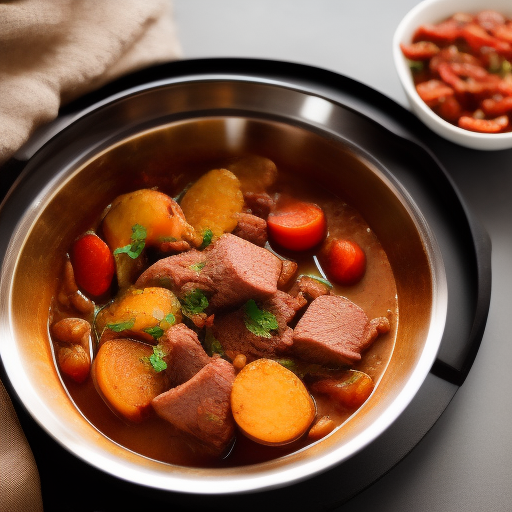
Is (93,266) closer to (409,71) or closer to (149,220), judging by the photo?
(149,220)

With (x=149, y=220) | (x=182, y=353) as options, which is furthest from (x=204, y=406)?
(x=149, y=220)

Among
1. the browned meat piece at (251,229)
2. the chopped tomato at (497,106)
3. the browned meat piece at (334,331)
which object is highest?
the chopped tomato at (497,106)

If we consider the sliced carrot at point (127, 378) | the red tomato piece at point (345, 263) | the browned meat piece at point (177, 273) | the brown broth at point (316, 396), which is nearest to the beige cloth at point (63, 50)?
the brown broth at point (316, 396)

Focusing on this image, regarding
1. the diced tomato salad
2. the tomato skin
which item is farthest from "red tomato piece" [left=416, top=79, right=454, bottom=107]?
the tomato skin

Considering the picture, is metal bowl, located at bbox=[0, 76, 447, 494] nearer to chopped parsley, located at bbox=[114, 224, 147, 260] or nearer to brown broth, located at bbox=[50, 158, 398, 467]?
brown broth, located at bbox=[50, 158, 398, 467]

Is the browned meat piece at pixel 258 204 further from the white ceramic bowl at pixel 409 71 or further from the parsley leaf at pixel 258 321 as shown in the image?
the white ceramic bowl at pixel 409 71

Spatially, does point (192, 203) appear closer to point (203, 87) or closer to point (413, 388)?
point (203, 87)
